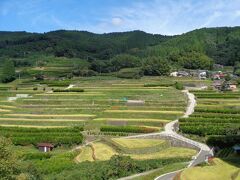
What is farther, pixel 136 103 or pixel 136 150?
pixel 136 103

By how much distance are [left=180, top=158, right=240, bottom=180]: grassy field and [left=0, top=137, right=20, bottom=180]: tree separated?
555 inches

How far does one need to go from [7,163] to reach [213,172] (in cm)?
1716

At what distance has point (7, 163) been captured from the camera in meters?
37.4

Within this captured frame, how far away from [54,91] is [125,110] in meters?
31.2

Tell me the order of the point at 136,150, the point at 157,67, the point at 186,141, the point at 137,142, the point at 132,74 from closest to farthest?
the point at 136,150 → the point at 186,141 → the point at 137,142 → the point at 132,74 → the point at 157,67

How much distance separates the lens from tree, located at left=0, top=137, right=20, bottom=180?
122 ft

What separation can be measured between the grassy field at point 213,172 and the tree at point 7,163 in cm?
1409

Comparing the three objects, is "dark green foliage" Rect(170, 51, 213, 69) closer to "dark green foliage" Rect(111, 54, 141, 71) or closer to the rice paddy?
"dark green foliage" Rect(111, 54, 141, 71)

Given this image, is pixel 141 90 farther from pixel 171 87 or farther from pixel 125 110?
pixel 125 110

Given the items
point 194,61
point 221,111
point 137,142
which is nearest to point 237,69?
point 194,61

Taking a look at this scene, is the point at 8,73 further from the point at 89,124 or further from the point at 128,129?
the point at 128,129

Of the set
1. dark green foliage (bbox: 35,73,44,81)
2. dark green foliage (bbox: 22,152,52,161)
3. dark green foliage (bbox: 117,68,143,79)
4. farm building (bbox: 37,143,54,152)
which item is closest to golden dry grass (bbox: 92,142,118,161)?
dark green foliage (bbox: 22,152,52,161)

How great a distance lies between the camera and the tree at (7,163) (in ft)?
122

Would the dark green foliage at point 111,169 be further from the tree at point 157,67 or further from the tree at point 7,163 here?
the tree at point 157,67
